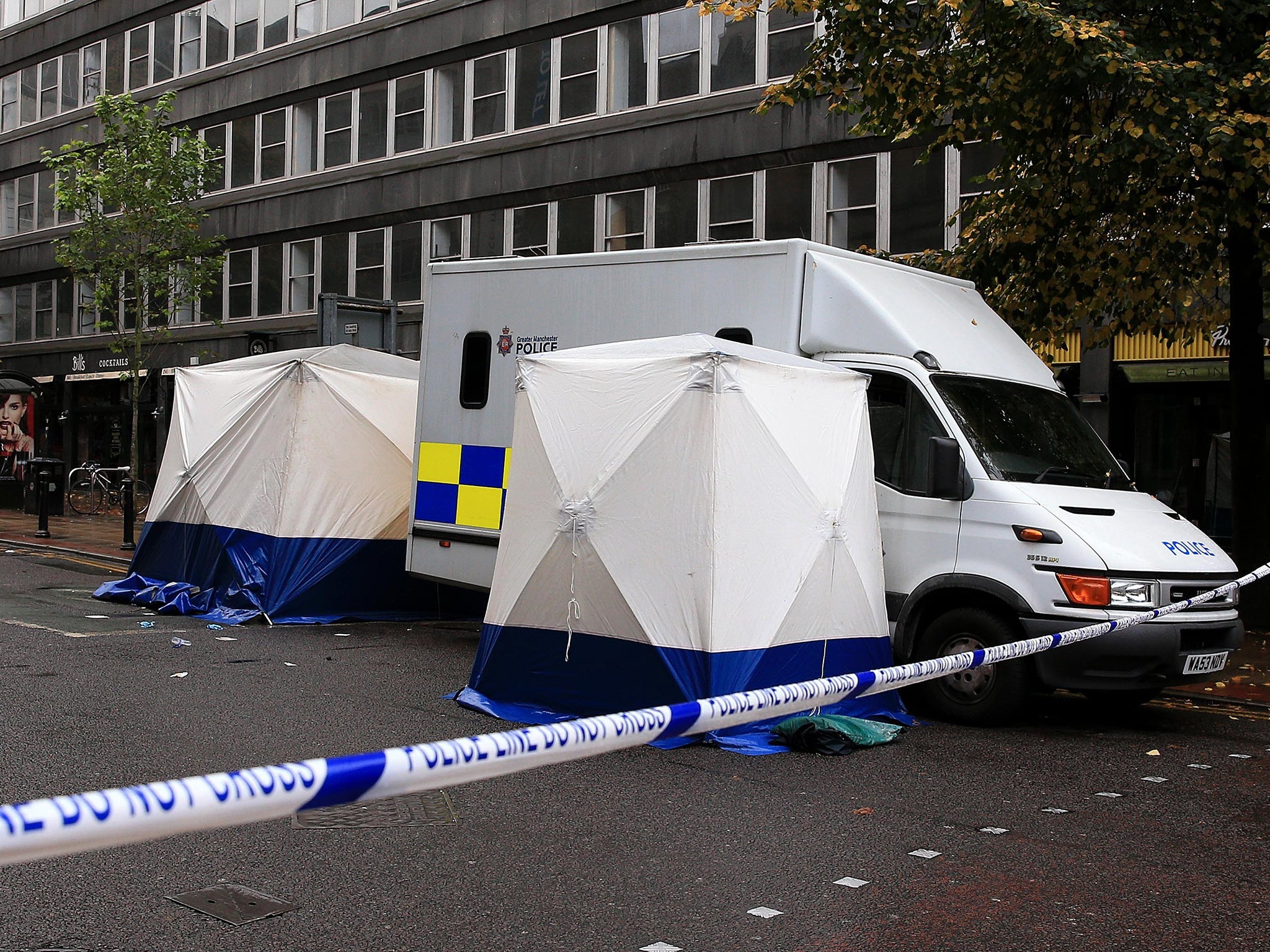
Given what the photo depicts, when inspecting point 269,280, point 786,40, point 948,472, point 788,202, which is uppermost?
point 786,40

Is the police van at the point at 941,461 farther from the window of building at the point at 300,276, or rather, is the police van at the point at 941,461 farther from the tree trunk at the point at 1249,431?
the window of building at the point at 300,276

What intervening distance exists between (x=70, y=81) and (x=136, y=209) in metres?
14.3

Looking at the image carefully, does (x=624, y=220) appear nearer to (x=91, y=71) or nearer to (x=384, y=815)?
(x=91, y=71)

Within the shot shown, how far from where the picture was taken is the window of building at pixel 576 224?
25.1 metres

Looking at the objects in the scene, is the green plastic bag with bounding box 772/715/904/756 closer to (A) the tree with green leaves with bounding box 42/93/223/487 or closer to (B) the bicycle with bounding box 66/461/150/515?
(A) the tree with green leaves with bounding box 42/93/223/487

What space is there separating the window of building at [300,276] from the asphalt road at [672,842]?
72.3 feet

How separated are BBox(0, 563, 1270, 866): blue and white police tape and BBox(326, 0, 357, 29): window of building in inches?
1118

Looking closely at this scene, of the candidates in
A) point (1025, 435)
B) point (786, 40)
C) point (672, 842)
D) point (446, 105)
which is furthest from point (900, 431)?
point (446, 105)

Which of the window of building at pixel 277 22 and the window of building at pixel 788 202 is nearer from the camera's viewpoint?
the window of building at pixel 788 202

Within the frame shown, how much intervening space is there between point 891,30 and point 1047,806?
8.49 metres

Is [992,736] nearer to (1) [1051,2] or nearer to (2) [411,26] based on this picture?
(1) [1051,2]

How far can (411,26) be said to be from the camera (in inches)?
1101

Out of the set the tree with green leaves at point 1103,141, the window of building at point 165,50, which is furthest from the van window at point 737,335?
the window of building at point 165,50

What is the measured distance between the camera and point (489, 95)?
87.6 feet
